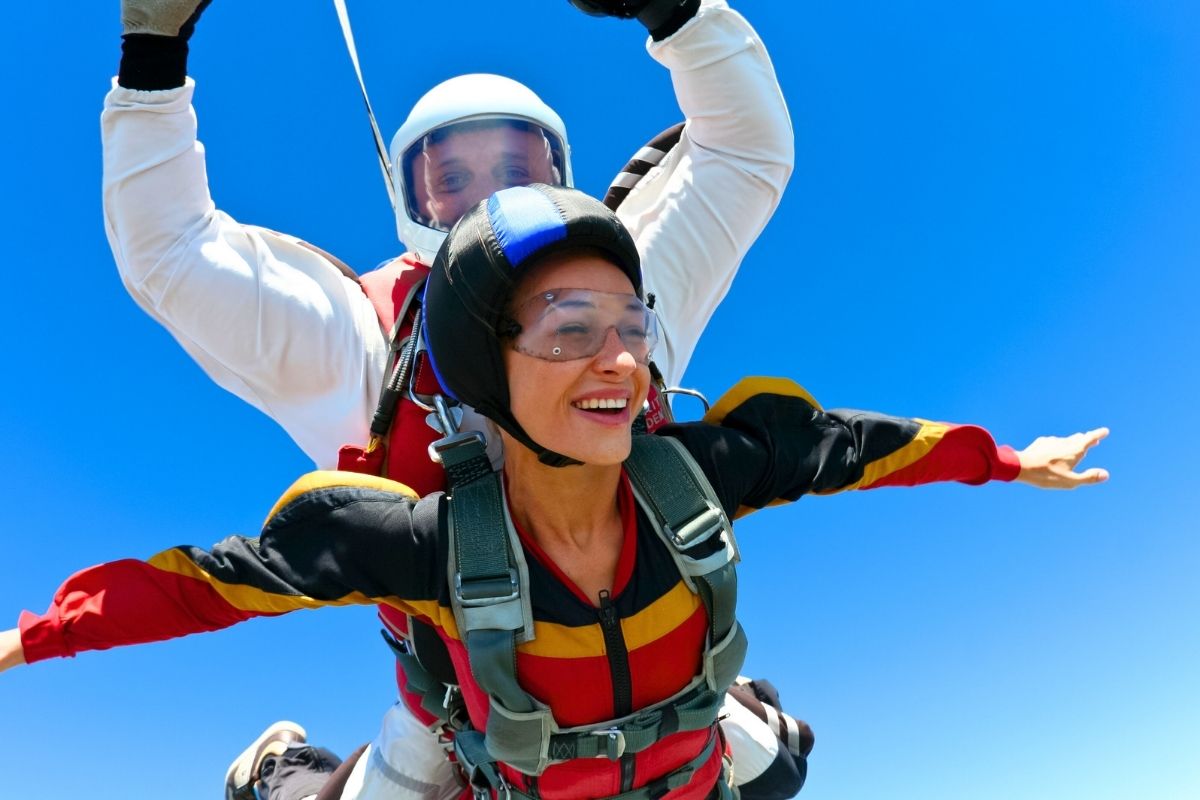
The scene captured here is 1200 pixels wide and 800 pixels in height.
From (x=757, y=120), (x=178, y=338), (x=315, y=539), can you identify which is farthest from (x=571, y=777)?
(x=757, y=120)

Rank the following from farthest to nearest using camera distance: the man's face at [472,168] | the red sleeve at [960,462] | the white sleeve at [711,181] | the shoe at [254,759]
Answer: the shoe at [254,759] < the white sleeve at [711,181] < the man's face at [472,168] < the red sleeve at [960,462]

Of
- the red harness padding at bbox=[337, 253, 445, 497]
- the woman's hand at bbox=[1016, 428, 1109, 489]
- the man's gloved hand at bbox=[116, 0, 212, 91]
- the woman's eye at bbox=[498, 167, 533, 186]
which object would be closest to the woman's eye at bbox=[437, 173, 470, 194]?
the woman's eye at bbox=[498, 167, 533, 186]

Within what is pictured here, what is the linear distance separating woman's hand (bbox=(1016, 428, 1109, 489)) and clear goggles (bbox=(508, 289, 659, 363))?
1352mm

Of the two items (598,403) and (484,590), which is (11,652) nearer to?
(484,590)

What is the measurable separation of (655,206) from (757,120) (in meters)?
0.44

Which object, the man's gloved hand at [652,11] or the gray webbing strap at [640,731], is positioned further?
the man's gloved hand at [652,11]

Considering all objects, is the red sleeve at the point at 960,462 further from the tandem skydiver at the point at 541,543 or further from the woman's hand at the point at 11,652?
the woman's hand at the point at 11,652

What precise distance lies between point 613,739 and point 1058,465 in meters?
1.55

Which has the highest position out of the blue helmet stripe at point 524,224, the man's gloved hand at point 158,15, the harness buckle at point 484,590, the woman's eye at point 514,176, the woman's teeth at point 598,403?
the man's gloved hand at point 158,15

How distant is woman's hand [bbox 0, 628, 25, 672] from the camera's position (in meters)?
2.16

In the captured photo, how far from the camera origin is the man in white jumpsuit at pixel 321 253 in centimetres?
262

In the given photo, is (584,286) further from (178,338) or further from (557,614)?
(178,338)

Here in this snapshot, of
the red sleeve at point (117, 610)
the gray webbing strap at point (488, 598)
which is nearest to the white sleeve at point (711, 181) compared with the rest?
the gray webbing strap at point (488, 598)

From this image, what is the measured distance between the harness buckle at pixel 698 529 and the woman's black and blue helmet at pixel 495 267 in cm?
32
